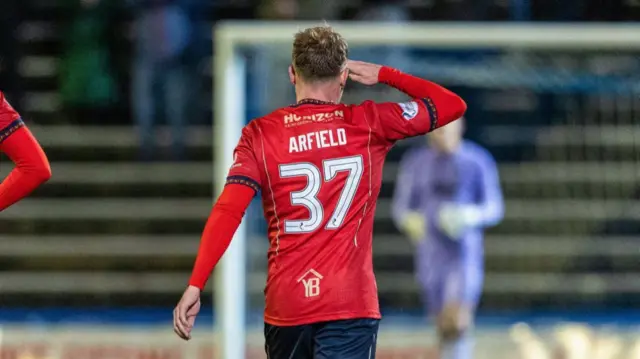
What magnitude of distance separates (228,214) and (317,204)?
279mm

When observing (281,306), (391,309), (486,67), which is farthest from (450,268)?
(281,306)

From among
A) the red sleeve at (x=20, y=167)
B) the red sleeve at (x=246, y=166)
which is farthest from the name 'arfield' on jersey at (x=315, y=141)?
the red sleeve at (x=20, y=167)

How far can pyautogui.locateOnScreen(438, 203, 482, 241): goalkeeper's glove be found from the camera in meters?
7.81

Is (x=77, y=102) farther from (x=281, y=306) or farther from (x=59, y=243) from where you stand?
(x=281, y=306)

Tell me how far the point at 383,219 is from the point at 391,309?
947 millimetres

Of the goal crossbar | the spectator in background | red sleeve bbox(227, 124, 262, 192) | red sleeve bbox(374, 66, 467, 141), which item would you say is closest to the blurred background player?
the goal crossbar

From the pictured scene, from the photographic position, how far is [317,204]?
398 cm

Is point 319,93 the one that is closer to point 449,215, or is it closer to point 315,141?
point 315,141

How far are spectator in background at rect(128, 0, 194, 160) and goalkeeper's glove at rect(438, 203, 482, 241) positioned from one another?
2149 millimetres

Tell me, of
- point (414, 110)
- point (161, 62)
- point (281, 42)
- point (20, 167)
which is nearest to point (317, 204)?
point (414, 110)

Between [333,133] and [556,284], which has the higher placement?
[333,133]

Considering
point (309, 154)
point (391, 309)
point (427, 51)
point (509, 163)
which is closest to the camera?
point (309, 154)

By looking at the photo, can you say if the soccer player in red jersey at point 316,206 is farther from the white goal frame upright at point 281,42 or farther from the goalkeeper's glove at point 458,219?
the goalkeeper's glove at point 458,219

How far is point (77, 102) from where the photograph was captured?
9.05 metres
